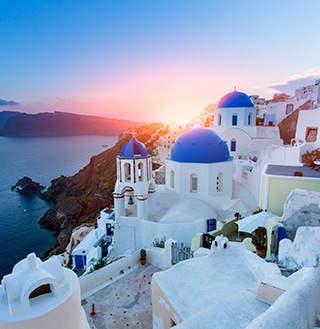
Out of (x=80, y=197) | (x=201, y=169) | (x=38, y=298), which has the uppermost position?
(x=201, y=169)

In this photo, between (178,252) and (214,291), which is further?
(178,252)

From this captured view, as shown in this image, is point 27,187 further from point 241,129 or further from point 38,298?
point 38,298

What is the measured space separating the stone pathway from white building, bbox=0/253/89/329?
2.96 m

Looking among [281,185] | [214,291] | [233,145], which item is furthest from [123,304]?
[233,145]

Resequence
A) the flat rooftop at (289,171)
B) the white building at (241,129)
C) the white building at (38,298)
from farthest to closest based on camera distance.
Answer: the white building at (241,129) < the flat rooftop at (289,171) < the white building at (38,298)

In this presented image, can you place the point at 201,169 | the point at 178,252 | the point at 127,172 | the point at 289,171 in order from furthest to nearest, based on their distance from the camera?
the point at 127,172 → the point at 201,169 → the point at 289,171 → the point at 178,252

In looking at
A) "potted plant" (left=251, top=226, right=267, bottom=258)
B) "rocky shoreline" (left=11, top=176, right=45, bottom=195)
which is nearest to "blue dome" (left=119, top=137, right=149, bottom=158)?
"potted plant" (left=251, top=226, right=267, bottom=258)

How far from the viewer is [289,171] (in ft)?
36.3

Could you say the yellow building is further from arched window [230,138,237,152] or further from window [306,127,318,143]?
arched window [230,138,237,152]

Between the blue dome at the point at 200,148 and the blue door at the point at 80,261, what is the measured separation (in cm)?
1018

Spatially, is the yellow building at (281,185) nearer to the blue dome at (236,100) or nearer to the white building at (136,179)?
the white building at (136,179)

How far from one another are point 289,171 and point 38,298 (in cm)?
1075

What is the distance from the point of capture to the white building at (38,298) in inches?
158

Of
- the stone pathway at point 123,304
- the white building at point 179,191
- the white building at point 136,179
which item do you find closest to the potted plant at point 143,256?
the stone pathway at point 123,304
